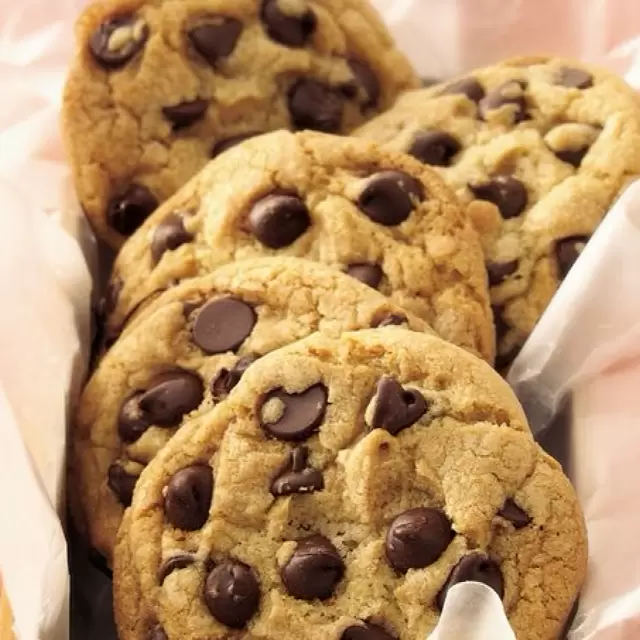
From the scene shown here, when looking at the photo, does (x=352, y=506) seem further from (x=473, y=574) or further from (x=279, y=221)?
(x=279, y=221)

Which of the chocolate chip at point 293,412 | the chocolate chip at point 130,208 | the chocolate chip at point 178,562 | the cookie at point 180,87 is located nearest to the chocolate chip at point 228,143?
the cookie at point 180,87

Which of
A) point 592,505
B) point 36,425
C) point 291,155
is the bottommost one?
point 592,505

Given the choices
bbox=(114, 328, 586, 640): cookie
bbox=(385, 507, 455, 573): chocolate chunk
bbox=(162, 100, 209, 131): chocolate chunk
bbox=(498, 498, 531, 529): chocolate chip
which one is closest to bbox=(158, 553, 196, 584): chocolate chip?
bbox=(114, 328, 586, 640): cookie

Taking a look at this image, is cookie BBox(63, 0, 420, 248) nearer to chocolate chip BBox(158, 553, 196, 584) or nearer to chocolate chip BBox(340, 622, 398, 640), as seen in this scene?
chocolate chip BBox(158, 553, 196, 584)

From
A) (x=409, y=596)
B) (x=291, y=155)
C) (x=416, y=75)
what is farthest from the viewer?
(x=416, y=75)

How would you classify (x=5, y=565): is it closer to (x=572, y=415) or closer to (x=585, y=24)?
(x=572, y=415)

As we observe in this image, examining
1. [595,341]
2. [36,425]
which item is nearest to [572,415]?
[595,341]
